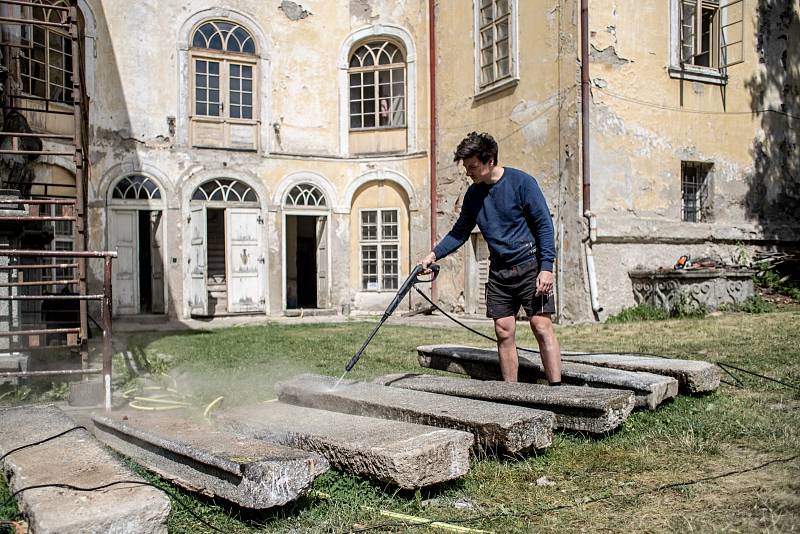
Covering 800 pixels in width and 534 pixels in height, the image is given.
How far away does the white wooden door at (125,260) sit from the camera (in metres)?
14.7

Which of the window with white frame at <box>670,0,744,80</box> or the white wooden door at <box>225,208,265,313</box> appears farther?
the white wooden door at <box>225,208,265,313</box>

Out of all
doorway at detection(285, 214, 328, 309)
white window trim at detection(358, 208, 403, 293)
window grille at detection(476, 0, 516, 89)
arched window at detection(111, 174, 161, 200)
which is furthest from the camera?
doorway at detection(285, 214, 328, 309)

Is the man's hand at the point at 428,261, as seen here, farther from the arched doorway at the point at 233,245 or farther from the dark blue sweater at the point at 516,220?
the arched doorway at the point at 233,245

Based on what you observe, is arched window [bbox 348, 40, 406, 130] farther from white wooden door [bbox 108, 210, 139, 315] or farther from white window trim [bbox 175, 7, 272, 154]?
white wooden door [bbox 108, 210, 139, 315]

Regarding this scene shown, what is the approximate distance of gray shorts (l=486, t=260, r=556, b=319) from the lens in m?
4.81

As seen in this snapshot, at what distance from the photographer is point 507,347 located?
16.4 feet

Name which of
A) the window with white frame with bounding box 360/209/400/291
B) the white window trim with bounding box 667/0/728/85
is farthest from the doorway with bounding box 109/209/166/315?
the white window trim with bounding box 667/0/728/85

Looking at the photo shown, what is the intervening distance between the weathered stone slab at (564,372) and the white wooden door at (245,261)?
9968mm

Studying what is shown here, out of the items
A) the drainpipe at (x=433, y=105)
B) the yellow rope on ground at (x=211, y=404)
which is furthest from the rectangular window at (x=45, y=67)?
the yellow rope on ground at (x=211, y=404)

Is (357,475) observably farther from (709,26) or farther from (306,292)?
(306,292)

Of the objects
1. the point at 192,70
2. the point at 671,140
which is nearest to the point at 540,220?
the point at 671,140

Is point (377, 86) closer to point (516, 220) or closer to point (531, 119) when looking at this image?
point (531, 119)

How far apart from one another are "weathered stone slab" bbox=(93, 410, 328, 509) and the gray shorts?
85.7 inches

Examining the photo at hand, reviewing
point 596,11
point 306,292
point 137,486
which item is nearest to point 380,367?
point 137,486
